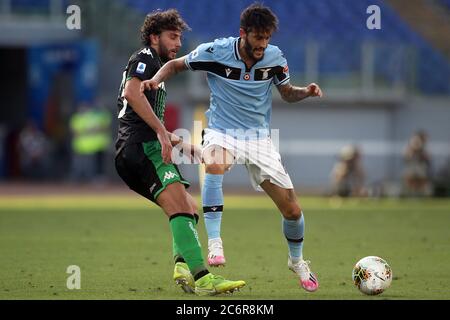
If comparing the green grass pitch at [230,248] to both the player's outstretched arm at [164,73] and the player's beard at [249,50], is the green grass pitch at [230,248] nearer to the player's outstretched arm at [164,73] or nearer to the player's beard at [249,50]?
the player's outstretched arm at [164,73]

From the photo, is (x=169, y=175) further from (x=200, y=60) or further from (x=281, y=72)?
(x=281, y=72)

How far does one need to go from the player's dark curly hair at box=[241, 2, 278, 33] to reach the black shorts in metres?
1.22

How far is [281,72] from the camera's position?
9.06 metres

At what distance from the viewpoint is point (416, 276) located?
986 cm

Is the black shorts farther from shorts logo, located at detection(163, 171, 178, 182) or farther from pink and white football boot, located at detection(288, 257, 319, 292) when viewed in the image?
pink and white football boot, located at detection(288, 257, 319, 292)

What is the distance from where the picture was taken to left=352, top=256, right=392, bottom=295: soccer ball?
8492 millimetres

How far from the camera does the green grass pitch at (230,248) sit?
28.9 ft

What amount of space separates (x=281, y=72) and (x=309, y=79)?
2014 cm

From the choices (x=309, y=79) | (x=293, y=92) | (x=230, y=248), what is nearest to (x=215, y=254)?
(x=293, y=92)

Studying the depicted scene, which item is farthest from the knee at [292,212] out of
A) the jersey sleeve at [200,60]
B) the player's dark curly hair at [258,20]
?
the player's dark curly hair at [258,20]

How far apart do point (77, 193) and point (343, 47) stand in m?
8.71

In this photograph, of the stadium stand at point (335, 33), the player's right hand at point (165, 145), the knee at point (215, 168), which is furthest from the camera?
the stadium stand at point (335, 33)

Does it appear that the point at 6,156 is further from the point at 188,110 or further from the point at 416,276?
the point at 416,276

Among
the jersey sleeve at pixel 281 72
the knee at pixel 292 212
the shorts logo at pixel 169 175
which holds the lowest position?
the knee at pixel 292 212
